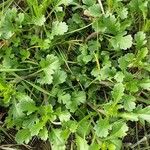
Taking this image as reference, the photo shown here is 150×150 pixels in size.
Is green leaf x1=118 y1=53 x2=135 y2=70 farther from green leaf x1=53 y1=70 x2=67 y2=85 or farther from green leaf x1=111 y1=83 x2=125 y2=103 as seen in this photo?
green leaf x1=53 y1=70 x2=67 y2=85

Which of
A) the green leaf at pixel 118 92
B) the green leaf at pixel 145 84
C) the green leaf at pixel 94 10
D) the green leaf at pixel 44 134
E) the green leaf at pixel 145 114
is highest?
the green leaf at pixel 94 10

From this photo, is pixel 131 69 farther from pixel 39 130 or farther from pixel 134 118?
pixel 39 130

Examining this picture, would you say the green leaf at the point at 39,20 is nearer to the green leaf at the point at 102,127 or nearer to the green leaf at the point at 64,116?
the green leaf at the point at 64,116

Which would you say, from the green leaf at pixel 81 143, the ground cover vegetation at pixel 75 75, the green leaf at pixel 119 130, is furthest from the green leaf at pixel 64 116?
the green leaf at pixel 119 130

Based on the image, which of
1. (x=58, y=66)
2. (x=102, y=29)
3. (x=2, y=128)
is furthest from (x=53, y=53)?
(x=2, y=128)

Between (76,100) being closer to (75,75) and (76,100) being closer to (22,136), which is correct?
(75,75)

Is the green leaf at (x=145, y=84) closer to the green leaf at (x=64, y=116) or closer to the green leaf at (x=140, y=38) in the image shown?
the green leaf at (x=140, y=38)

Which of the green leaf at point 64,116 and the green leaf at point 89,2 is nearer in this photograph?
the green leaf at point 64,116

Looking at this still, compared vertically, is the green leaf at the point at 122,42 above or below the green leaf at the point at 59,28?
below
